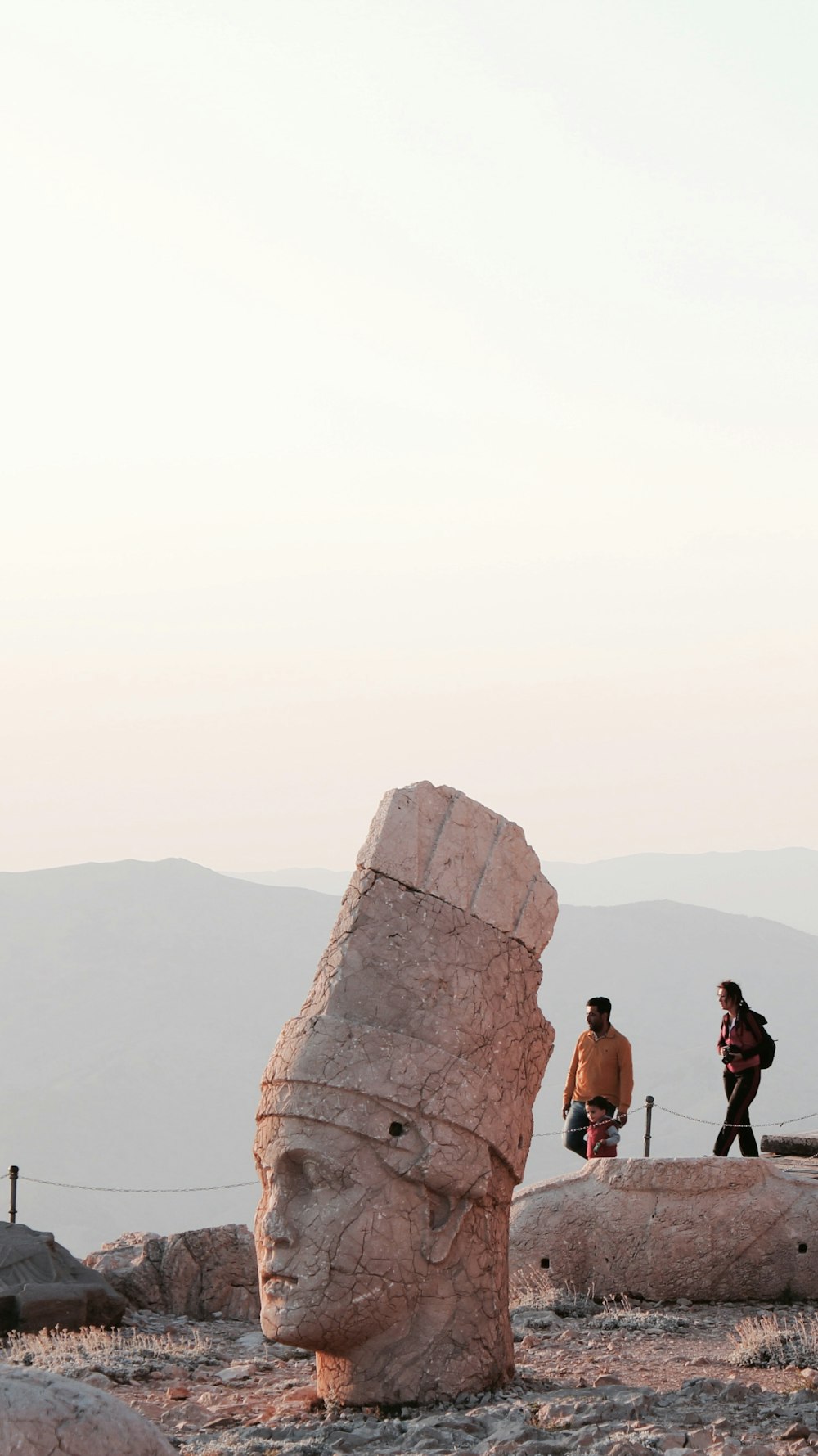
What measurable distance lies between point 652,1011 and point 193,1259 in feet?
335

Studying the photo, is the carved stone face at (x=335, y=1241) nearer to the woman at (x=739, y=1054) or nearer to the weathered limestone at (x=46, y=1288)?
the weathered limestone at (x=46, y=1288)

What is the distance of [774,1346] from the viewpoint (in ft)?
25.5

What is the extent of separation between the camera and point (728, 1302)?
955 cm

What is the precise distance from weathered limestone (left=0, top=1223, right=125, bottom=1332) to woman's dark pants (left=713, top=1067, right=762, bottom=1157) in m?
4.16

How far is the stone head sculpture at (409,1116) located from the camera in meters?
6.43

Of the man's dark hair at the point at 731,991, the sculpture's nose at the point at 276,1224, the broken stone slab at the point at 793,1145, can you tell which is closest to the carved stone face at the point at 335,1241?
the sculpture's nose at the point at 276,1224

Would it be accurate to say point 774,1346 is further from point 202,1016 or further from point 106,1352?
point 202,1016

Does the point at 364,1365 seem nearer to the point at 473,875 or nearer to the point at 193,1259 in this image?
the point at 473,875

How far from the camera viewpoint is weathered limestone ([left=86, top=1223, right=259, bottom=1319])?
9.91 meters

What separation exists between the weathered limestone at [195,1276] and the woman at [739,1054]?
3.22 meters

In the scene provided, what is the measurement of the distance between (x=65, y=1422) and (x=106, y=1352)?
3826 millimetres

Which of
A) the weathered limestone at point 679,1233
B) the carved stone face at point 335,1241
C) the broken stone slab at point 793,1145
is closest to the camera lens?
the carved stone face at point 335,1241

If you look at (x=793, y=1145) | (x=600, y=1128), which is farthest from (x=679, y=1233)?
(x=793, y=1145)

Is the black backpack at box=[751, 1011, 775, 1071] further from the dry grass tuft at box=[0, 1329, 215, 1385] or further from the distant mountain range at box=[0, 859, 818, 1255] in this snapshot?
the distant mountain range at box=[0, 859, 818, 1255]
